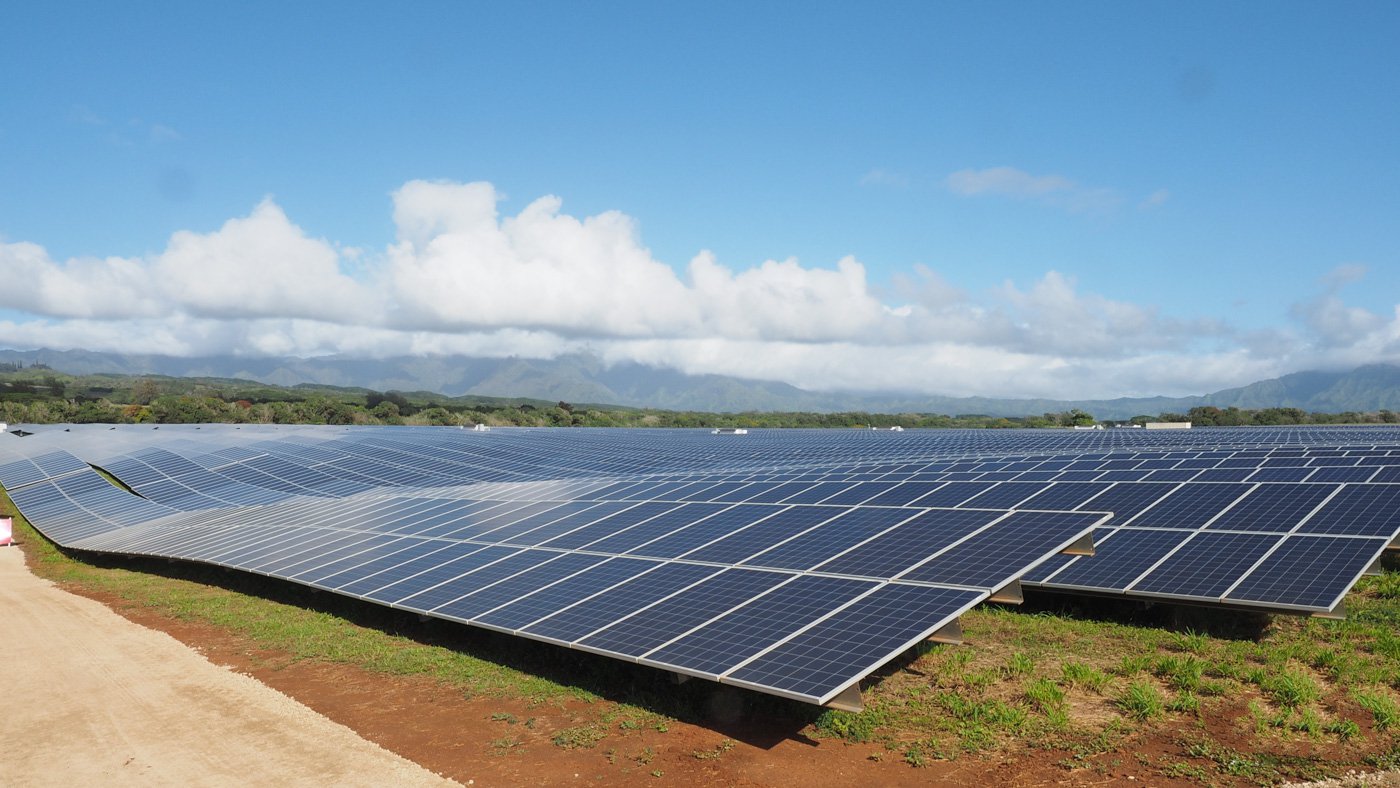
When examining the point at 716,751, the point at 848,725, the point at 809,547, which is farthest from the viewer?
the point at 809,547

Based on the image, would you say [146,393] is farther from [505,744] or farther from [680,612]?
[680,612]

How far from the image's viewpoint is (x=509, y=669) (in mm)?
Answer: 15469

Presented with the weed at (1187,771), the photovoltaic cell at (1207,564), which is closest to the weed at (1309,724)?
the weed at (1187,771)

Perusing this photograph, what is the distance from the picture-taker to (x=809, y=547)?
1608cm

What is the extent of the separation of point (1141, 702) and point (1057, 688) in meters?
1.29

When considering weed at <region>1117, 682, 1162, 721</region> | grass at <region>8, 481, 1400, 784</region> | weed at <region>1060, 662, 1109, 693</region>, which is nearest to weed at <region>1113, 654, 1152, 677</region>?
grass at <region>8, 481, 1400, 784</region>

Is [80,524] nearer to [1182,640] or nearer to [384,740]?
[384,740]

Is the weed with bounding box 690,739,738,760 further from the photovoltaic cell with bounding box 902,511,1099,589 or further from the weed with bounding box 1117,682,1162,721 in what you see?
the weed with bounding box 1117,682,1162,721

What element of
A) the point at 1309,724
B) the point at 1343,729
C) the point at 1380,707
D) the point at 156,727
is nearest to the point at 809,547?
the point at 1309,724

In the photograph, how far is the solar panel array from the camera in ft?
40.7

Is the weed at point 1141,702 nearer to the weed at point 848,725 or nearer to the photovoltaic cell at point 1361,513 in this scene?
the weed at point 848,725

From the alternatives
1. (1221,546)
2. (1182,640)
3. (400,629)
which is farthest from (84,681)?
(1221,546)

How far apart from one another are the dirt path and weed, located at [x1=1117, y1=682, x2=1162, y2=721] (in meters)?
9.79

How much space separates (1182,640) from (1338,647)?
97.1 inches
